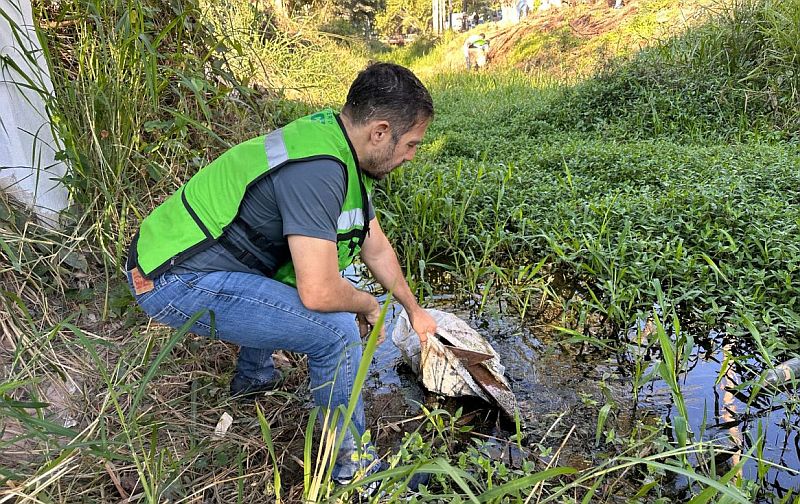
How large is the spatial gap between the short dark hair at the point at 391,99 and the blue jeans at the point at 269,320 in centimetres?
65

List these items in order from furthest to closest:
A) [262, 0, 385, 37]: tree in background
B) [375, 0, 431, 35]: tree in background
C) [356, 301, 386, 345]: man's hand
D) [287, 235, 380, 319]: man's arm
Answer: [375, 0, 431, 35]: tree in background
[262, 0, 385, 37]: tree in background
[356, 301, 386, 345]: man's hand
[287, 235, 380, 319]: man's arm

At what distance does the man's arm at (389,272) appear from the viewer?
2160 mm

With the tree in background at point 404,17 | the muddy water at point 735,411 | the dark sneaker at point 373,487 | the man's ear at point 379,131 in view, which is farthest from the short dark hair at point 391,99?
the tree in background at point 404,17

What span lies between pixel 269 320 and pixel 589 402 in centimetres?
138

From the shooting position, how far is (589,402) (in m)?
2.35

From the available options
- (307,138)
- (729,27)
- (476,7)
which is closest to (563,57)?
(729,27)

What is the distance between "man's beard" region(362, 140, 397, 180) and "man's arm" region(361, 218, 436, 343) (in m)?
0.32

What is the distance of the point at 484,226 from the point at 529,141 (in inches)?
92.7

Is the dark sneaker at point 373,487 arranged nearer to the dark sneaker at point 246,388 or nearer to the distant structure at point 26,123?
the dark sneaker at point 246,388

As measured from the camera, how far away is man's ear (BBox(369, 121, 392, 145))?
1.82 m

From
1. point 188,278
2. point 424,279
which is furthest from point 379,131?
point 424,279

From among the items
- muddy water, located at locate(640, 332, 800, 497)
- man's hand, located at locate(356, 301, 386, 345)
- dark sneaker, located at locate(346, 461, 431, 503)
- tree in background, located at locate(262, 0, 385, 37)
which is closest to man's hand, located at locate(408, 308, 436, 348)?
man's hand, located at locate(356, 301, 386, 345)

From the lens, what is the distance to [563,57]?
11695mm

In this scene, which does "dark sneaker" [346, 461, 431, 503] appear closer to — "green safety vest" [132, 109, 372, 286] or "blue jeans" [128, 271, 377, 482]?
"blue jeans" [128, 271, 377, 482]
